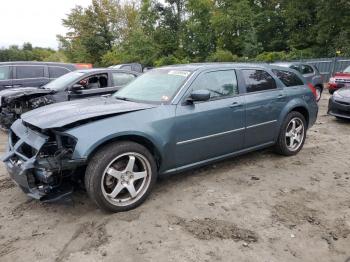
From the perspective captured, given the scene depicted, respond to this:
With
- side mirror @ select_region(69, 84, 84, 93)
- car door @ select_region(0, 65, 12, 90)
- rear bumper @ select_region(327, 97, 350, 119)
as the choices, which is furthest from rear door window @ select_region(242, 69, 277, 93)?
car door @ select_region(0, 65, 12, 90)

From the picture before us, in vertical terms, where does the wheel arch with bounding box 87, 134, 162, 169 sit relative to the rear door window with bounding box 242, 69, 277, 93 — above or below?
below

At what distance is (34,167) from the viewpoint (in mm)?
3365

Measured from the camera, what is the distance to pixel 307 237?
3189mm

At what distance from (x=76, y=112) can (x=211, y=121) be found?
1.72 meters

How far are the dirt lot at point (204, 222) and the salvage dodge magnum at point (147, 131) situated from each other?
1.07ft

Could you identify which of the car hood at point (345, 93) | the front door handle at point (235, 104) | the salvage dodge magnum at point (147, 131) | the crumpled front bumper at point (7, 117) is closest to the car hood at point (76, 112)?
the salvage dodge magnum at point (147, 131)

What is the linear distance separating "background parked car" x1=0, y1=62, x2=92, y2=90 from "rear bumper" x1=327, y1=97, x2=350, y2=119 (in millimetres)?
7797

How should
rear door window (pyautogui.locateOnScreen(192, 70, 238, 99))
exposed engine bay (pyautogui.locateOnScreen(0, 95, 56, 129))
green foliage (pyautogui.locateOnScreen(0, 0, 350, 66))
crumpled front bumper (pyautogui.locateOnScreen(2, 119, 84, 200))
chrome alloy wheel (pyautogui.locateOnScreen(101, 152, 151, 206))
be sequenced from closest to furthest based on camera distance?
crumpled front bumper (pyautogui.locateOnScreen(2, 119, 84, 200)), chrome alloy wheel (pyautogui.locateOnScreen(101, 152, 151, 206)), rear door window (pyautogui.locateOnScreen(192, 70, 238, 99)), exposed engine bay (pyautogui.locateOnScreen(0, 95, 56, 129)), green foliage (pyautogui.locateOnScreen(0, 0, 350, 66))

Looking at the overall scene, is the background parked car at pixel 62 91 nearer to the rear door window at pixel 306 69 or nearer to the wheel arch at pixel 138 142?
the wheel arch at pixel 138 142

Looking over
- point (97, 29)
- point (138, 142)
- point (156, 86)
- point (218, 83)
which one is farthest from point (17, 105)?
point (97, 29)

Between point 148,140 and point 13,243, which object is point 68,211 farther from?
point 148,140

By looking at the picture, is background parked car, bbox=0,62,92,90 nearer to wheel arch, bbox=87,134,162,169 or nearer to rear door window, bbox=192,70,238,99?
rear door window, bbox=192,70,238,99

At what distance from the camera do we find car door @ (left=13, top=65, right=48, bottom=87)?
10133 millimetres

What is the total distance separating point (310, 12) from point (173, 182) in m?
30.4
